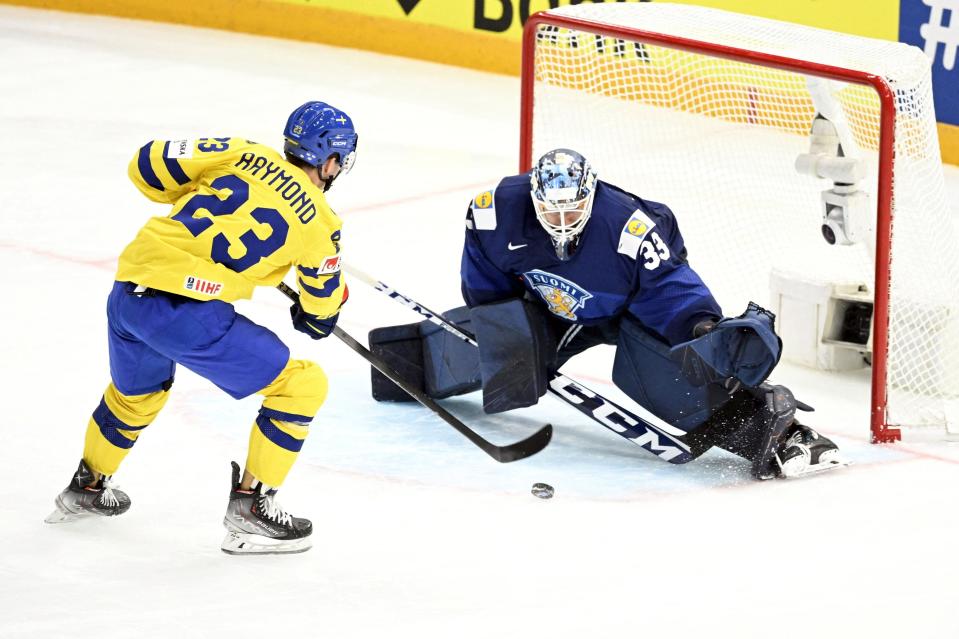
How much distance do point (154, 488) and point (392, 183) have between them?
308 centimetres

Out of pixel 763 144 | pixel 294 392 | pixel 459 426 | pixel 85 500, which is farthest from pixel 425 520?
pixel 763 144

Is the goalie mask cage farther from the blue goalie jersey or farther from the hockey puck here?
the hockey puck

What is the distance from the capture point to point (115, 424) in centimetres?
347

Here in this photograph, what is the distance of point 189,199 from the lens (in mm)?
3334

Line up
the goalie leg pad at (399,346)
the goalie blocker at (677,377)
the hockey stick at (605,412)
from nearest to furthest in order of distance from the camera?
the goalie blocker at (677,377) → the hockey stick at (605,412) → the goalie leg pad at (399,346)

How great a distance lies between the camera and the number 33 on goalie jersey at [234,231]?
10.7 ft

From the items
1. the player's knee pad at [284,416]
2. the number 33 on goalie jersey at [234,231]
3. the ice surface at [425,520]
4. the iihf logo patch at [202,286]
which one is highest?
the number 33 on goalie jersey at [234,231]

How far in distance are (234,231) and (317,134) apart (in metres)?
0.28

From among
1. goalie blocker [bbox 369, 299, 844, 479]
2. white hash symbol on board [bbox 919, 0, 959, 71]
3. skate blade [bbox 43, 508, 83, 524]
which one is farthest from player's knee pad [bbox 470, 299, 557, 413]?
white hash symbol on board [bbox 919, 0, 959, 71]

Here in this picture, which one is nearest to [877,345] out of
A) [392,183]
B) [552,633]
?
[552,633]

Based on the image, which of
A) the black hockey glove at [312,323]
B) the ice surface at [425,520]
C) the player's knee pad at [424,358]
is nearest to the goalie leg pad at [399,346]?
the player's knee pad at [424,358]

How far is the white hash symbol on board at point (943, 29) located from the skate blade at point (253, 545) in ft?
14.1

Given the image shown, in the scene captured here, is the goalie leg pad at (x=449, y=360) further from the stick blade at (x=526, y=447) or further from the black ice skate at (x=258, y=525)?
the black ice skate at (x=258, y=525)

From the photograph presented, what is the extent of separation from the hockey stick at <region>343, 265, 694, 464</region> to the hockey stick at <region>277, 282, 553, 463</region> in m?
0.14
